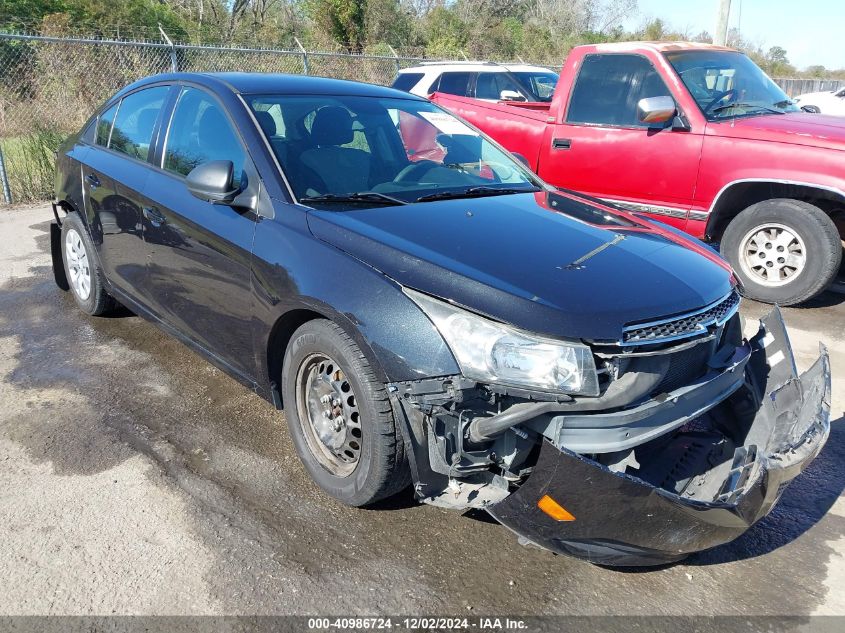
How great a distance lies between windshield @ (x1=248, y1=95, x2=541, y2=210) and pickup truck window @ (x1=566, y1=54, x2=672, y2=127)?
2401 mm

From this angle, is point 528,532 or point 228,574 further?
point 228,574

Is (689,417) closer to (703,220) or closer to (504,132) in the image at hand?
(703,220)

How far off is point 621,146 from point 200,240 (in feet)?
13.0

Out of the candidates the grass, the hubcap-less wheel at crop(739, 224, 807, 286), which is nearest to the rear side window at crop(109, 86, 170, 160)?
the hubcap-less wheel at crop(739, 224, 807, 286)

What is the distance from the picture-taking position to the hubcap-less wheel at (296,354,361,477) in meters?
2.97

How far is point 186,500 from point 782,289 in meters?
4.85

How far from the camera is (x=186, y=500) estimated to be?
3.20 meters

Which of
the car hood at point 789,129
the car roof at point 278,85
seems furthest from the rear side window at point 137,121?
the car hood at point 789,129

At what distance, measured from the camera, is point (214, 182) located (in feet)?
10.7

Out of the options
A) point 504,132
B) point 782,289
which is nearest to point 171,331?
point 504,132

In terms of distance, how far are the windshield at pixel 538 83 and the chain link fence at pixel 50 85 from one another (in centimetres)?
489

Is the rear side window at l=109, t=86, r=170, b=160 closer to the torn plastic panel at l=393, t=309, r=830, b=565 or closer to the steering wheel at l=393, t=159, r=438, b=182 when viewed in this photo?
the steering wheel at l=393, t=159, r=438, b=182

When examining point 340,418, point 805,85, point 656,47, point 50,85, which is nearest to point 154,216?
point 340,418

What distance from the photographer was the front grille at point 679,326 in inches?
100
